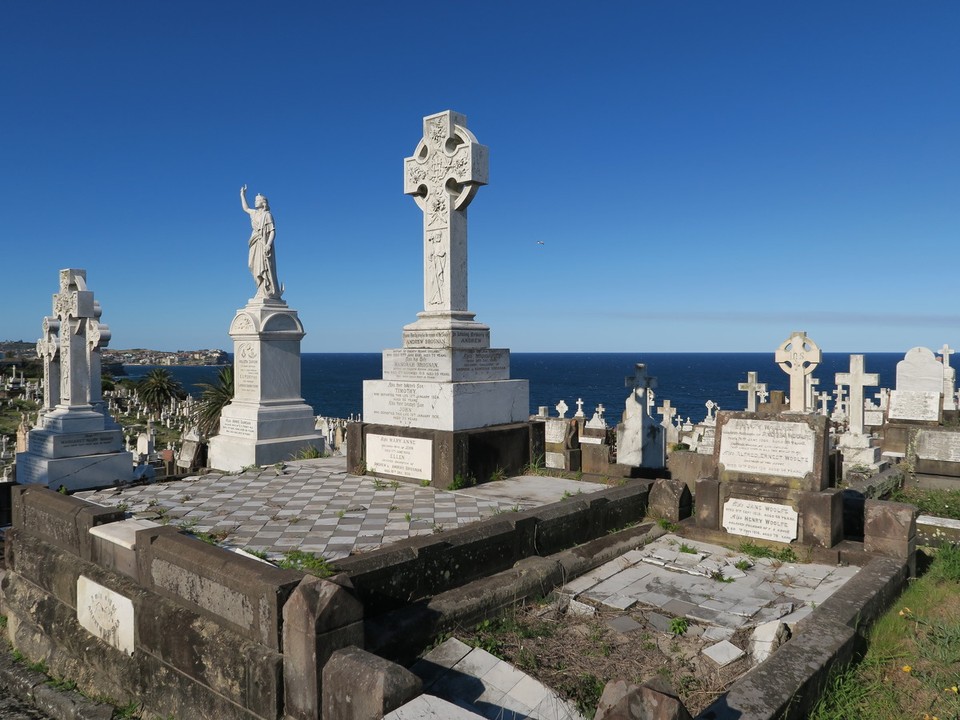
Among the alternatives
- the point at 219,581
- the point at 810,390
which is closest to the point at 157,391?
the point at 810,390

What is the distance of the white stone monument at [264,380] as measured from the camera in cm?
1240

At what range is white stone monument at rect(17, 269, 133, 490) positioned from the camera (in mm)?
10586

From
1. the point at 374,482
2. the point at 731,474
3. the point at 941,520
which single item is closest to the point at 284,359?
the point at 374,482

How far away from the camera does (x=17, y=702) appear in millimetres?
6105

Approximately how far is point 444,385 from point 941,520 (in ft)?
20.6

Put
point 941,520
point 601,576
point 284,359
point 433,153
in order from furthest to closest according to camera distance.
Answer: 1. point 284,359
2. point 433,153
3. point 941,520
4. point 601,576

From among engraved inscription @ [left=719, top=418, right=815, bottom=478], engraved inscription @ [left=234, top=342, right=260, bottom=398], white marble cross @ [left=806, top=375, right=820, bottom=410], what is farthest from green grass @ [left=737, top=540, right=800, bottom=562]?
engraved inscription @ [left=234, top=342, right=260, bottom=398]

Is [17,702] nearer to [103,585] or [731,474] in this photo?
[103,585]

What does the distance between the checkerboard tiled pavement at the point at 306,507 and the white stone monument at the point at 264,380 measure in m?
3.06

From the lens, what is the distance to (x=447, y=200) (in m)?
8.95

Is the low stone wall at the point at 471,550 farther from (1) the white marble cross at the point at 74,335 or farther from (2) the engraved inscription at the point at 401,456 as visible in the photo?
(1) the white marble cross at the point at 74,335

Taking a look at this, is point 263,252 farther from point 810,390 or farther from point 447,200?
point 810,390

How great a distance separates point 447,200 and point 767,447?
4984 millimetres

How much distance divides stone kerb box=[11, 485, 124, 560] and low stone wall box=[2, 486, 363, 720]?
0.01m
